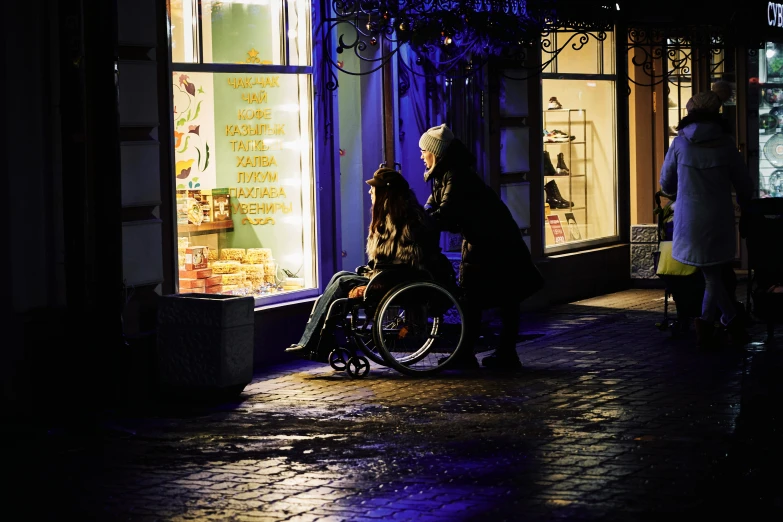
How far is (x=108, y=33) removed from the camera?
848cm

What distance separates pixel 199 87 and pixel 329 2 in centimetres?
173

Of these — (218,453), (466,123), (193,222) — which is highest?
(466,123)

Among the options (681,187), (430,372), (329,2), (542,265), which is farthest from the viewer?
(542,265)

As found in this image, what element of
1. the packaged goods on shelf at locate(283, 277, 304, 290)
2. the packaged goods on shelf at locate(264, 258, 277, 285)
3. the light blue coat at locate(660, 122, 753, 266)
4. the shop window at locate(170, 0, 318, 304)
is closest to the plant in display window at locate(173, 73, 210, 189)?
the shop window at locate(170, 0, 318, 304)

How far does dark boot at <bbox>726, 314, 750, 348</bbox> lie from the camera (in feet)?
37.5

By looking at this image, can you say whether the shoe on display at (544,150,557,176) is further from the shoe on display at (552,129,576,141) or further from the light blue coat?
the light blue coat

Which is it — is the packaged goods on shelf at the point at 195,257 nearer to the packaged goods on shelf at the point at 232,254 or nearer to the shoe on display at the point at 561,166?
the packaged goods on shelf at the point at 232,254

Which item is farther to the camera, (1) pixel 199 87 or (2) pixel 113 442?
(1) pixel 199 87

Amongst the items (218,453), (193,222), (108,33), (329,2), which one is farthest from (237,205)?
(218,453)

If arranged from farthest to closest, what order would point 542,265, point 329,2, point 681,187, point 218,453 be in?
point 542,265
point 329,2
point 681,187
point 218,453

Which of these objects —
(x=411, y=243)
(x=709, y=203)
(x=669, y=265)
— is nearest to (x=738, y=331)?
(x=669, y=265)

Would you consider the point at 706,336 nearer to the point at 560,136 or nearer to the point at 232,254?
the point at 232,254

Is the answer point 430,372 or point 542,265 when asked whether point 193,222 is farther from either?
point 542,265

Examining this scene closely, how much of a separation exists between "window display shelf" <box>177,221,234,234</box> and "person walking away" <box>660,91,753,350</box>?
3.82 meters
